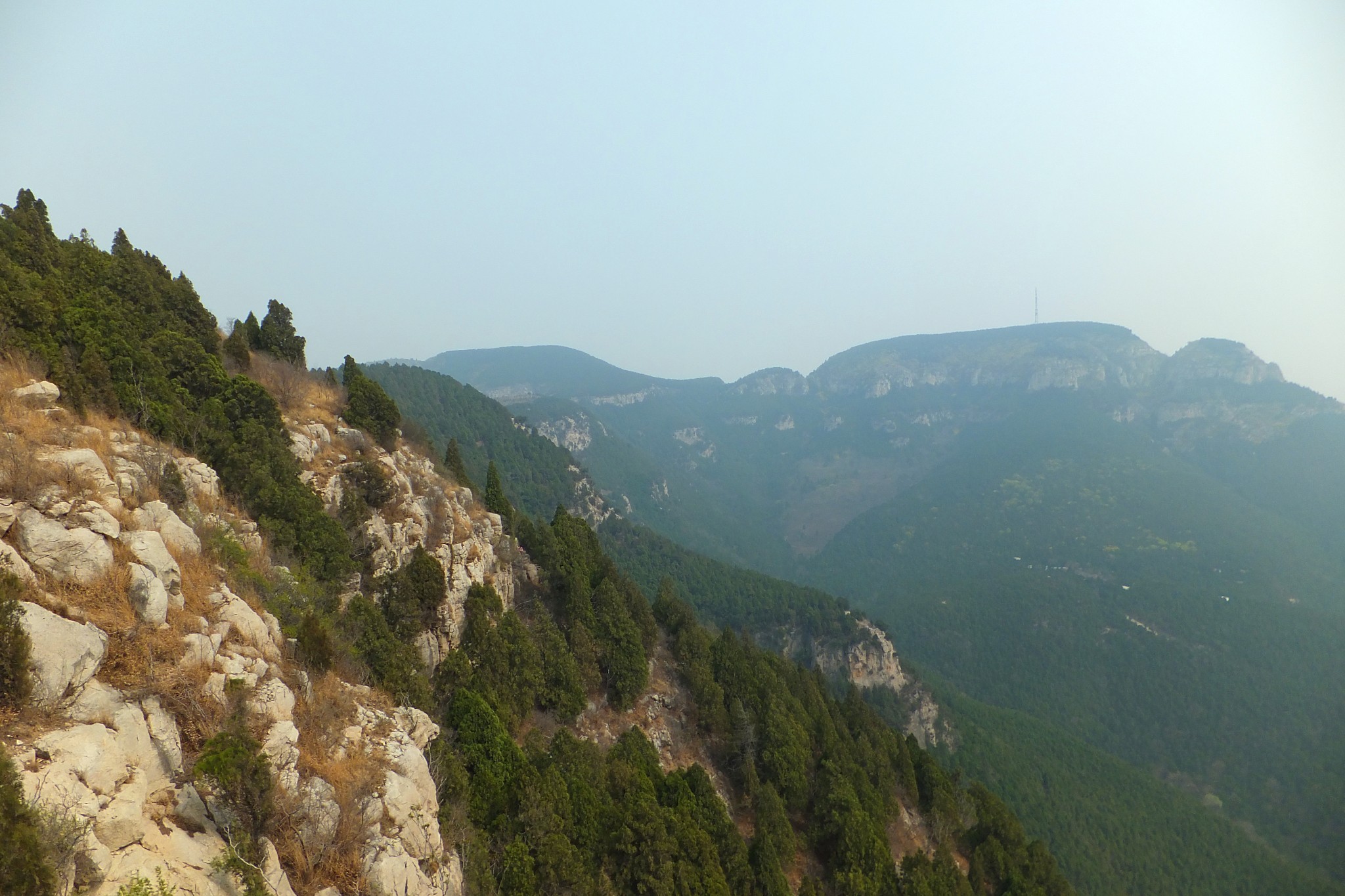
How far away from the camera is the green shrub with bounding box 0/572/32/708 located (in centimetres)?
930

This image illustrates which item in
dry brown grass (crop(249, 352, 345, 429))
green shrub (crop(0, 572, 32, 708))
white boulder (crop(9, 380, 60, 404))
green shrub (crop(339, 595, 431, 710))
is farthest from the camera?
dry brown grass (crop(249, 352, 345, 429))

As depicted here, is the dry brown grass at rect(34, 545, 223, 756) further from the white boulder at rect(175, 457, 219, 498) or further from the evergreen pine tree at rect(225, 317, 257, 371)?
the evergreen pine tree at rect(225, 317, 257, 371)

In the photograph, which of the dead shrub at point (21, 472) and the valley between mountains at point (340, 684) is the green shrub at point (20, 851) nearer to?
the valley between mountains at point (340, 684)

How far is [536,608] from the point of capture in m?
32.9

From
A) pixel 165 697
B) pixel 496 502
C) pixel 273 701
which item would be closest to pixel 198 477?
pixel 273 701

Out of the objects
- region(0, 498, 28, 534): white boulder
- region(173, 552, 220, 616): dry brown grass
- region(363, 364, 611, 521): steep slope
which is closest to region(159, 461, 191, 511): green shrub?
region(173, 552, 220, 616): dry brown grass

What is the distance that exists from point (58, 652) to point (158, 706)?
6.70 ft

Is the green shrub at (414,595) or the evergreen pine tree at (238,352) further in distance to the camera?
the evergreen pine tree at (238,352)

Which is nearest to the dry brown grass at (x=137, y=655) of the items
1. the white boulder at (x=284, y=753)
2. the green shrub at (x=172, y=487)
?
the white boulder at (x=284, y=753)

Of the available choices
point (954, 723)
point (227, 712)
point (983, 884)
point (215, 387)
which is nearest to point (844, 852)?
point (983, 884)

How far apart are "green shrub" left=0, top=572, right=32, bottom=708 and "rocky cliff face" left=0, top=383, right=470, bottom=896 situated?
319 mm

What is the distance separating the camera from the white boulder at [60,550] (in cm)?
1188

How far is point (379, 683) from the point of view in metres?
20.9

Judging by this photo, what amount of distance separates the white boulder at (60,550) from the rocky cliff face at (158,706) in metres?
0.03
